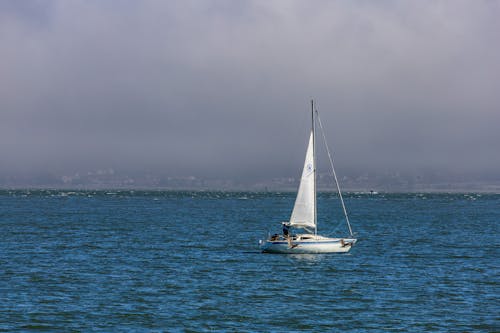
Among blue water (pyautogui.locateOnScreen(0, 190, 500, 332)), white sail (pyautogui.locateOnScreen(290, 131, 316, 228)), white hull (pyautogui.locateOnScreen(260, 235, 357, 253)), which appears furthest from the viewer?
white sail (pyautogui.locateOnScreen(290, 131, 316, 228))

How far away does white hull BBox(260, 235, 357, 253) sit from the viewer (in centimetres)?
7088

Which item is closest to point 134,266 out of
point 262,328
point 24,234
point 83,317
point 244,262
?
point 244,262

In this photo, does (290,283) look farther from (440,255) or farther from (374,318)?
(440,255)

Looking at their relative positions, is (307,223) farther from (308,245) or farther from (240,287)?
(240,287)

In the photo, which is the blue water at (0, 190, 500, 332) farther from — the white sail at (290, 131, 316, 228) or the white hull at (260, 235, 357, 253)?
the white sail at (290, 131, 316, 228)

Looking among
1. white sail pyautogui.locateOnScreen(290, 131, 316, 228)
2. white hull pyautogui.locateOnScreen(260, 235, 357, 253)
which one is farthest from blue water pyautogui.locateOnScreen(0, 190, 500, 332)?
white sail pyautogui.locateOnScreen(290, 131, 316, 228)

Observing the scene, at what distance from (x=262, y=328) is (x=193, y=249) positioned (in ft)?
135

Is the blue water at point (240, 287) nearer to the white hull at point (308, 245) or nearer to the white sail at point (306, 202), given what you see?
the white hull at point (308, 245)

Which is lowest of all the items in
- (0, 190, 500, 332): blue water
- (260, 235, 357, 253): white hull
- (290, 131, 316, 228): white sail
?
(0, 190, 500, 332): blue water

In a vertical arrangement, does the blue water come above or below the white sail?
below

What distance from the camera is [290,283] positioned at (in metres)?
53.8

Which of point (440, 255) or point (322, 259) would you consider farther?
point (440, 255)

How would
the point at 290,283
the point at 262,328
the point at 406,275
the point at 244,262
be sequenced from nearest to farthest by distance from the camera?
1. the point at 262,328
2. the point at 290,283
3. the point at 406,275
4. the point at 244,262

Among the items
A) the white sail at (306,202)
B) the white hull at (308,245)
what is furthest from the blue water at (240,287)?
the white sail at (306,202)
